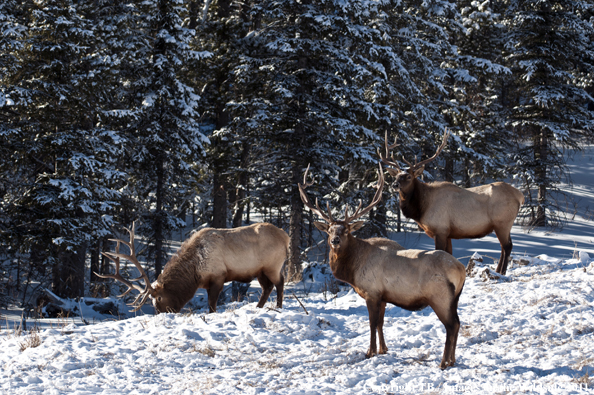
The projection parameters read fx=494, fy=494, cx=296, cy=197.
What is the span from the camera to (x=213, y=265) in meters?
8.42

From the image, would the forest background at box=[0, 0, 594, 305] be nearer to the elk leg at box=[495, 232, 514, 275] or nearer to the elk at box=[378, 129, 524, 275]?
the elk at box=[378, 129, 524, 275]

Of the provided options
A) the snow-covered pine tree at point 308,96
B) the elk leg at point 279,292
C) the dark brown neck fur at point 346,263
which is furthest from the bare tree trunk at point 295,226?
the dark brown neck fur at point 346,263

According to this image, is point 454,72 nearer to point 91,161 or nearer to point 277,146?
point 277,146

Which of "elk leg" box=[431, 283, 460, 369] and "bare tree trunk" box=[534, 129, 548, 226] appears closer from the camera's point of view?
"elk leg" box=[431, 283, 460, 369]

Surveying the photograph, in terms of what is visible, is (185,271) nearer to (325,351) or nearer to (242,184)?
(325,351)

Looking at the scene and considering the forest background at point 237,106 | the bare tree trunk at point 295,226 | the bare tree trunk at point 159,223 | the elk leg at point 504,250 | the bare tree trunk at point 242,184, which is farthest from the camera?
the bare tree trunk at point 159,223

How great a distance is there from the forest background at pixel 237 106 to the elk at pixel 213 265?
4818mm

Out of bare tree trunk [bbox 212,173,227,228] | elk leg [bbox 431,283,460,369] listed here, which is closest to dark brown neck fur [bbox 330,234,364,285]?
elk leg [bbox 431,283,460,369]

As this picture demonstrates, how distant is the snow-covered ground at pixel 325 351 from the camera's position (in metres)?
4.82

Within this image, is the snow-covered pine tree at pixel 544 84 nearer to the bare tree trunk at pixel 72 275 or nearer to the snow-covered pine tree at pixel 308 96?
the snow-covered pine tree at pixel 308 96

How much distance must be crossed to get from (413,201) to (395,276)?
3464 mm

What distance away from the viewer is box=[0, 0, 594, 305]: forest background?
13.3 meters

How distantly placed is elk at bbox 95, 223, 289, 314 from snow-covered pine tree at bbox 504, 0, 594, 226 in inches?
543

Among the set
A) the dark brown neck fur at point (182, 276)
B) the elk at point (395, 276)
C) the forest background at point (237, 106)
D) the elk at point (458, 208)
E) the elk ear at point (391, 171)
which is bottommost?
the dark brown neck fur at point (182, 276)
